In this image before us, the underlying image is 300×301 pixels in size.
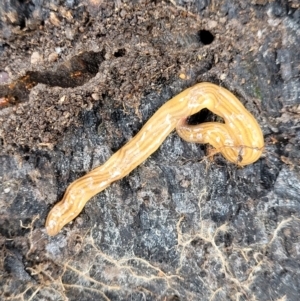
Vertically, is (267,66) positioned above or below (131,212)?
above

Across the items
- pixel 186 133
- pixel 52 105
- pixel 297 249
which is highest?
pixel 52 105

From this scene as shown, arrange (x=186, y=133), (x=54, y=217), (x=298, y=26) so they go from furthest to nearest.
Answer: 1. (x=54, y=217)
2. (x=186, y=133)
3. (x=298, y=26)

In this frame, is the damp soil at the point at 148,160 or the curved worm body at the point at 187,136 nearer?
the damp soil at the point at 148,160

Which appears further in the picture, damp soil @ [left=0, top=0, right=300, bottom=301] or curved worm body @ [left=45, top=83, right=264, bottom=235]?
curved worm body @ [left=45, top=83, right=264, bottom=235]

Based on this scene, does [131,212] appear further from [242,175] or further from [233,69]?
[233,69]

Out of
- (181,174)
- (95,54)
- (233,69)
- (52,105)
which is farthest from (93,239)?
(233,69)
